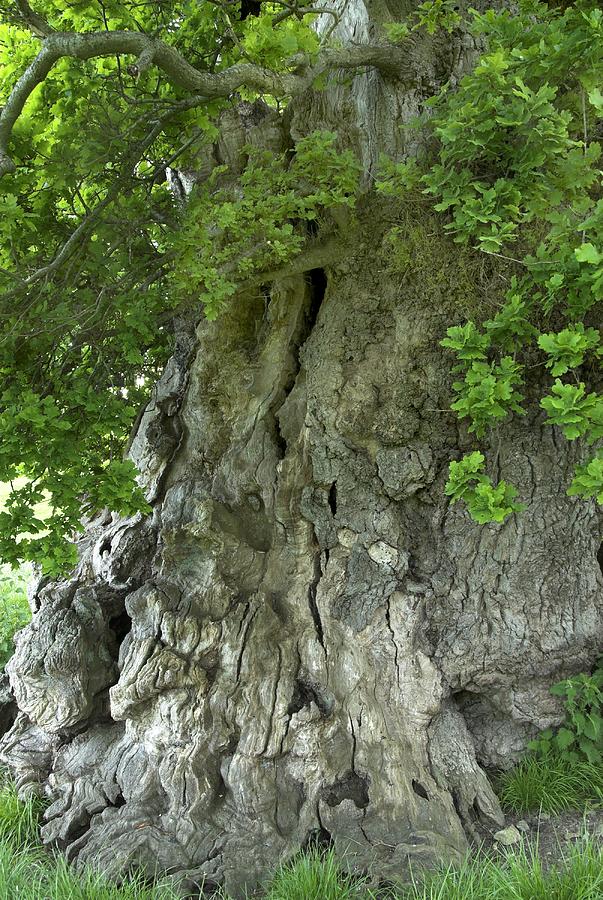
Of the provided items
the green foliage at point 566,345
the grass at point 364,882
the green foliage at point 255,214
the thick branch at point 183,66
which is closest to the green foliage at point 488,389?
the green foliage at point 566,345

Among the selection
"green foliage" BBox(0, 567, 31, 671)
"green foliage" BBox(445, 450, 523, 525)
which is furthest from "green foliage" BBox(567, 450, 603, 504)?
"green foliage" BBox(0, 567, 31, 671)

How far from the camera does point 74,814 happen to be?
3.55m

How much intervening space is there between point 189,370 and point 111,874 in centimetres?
290

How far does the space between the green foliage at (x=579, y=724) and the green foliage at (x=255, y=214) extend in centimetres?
293

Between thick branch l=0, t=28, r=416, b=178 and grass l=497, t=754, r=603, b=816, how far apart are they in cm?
394

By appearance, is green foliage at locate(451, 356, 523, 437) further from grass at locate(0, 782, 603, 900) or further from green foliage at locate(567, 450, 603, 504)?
grass at locate(0, 782, 603, 900)

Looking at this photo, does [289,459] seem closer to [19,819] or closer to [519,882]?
[519,882]

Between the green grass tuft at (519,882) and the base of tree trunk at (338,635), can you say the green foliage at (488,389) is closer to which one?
the base of tree trunk at (338,635)

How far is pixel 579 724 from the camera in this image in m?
3.63

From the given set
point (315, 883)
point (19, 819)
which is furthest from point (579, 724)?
point (19, 819)

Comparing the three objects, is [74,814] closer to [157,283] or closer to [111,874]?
[111,874]

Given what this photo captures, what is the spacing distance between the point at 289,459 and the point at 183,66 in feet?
6.74

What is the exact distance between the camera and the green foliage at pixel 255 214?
120 inches

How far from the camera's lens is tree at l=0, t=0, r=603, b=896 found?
3033 mm
